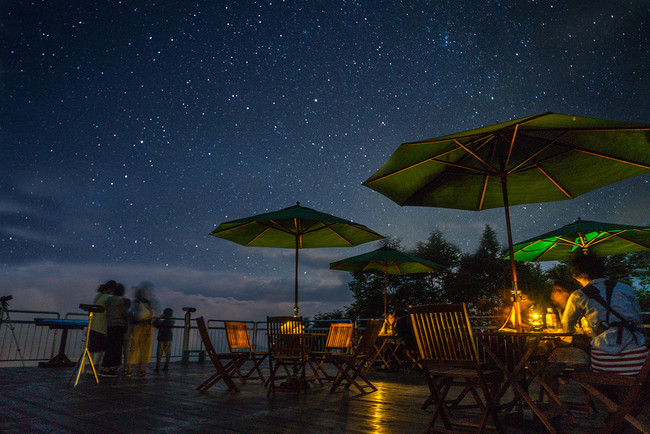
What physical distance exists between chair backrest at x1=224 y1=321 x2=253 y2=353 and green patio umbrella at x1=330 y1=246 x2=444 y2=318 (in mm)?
3776

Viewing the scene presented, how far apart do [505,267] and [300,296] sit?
33.3 m

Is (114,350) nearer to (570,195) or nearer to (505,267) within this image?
(570,195)

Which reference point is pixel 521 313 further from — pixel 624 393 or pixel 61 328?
pixel 61 328

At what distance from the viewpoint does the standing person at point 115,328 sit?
7742mm

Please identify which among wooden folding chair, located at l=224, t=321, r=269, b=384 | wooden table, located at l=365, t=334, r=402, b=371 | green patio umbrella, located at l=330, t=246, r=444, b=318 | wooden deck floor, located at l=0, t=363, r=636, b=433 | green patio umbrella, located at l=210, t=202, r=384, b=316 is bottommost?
wooden deck floor, located at l=0, t=363, r=636, b=433

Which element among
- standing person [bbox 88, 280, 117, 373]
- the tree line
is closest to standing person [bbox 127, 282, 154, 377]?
standing person [bbox 88, 280, 117, 373]

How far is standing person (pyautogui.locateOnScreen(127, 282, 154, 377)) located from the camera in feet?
Answer: 25.6

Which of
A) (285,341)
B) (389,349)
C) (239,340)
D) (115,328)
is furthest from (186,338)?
(285,341)

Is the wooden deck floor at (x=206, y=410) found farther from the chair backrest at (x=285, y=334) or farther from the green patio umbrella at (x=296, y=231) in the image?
the green patio umbrella at (x=296, y=231)

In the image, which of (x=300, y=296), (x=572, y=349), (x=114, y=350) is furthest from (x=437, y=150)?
(x=114, y=350)

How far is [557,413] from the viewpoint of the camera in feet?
12.0

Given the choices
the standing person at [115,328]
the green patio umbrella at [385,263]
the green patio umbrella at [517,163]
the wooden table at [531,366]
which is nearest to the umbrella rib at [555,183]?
the green patio umbrella at [517,163]

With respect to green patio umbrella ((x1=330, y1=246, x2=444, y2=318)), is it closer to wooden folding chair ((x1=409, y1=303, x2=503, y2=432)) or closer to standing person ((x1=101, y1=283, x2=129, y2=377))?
standing person ((x1=101, y1=283, x2=129, y2=377))

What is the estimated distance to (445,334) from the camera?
11.4 feet
